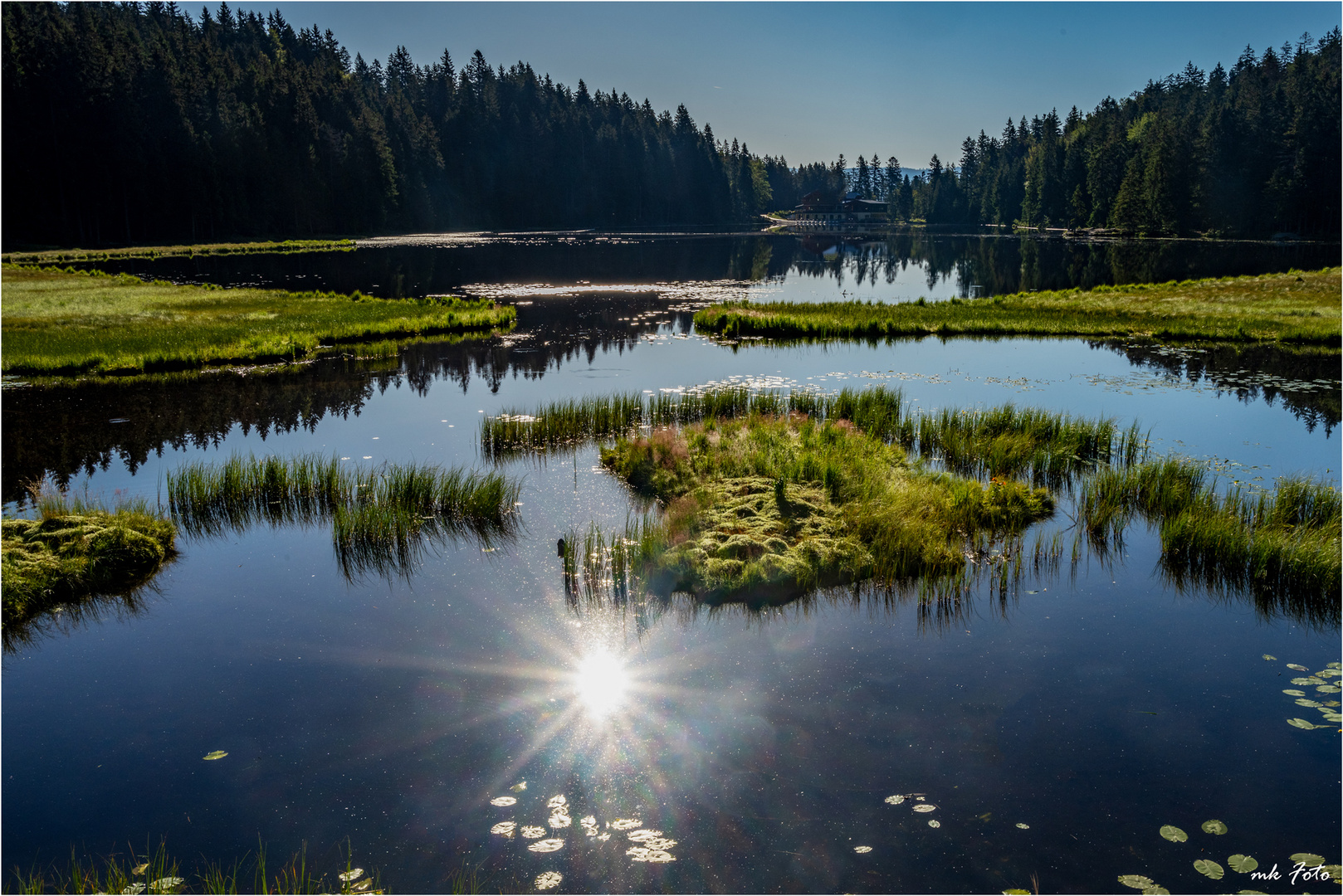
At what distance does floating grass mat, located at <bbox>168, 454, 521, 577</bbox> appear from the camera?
13.2 m

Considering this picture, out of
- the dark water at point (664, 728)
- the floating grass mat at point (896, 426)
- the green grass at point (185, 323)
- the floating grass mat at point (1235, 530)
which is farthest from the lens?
the green grass at point (185, 323)

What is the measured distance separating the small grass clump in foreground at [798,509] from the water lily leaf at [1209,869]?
5674 millimetres

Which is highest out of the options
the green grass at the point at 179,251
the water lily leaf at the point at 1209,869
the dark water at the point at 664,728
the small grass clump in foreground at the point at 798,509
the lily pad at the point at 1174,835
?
the green grass at the point at 179,251

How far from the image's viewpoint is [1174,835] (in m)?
6.69

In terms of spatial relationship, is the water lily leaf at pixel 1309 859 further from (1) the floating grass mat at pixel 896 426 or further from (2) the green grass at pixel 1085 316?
(2) the green grass at pixel 1085 316

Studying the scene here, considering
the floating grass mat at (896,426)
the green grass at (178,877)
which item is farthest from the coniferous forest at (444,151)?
the green grass at (178,877)

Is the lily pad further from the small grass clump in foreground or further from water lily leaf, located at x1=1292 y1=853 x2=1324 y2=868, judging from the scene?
the small grass clump in foreground

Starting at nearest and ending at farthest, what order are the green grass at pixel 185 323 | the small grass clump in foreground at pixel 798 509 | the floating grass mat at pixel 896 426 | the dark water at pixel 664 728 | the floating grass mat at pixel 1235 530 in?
the dark water at pixel 664 728 < the floating grass mat at pixel 1235 530 < the small grass clump in foreground at pixel 798 509 < the floating grass mat at pixel 896 426 < the green grass at pixel 185 323

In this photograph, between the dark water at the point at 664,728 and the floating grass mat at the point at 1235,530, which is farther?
the floating grass mat at the point at 1235,530

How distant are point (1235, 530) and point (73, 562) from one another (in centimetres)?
1666

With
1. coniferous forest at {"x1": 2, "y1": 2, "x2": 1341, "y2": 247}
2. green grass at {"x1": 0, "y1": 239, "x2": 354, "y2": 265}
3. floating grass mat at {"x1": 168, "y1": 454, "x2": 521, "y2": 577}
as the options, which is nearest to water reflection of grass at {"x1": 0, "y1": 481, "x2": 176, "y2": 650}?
floating grass mat at {"x1": 168, "y1": 454, "x2": 521, "y2": 577}

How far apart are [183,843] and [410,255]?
79.4 m

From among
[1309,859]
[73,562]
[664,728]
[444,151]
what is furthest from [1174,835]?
[444,151]

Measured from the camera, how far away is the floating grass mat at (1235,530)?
37.1 feet
